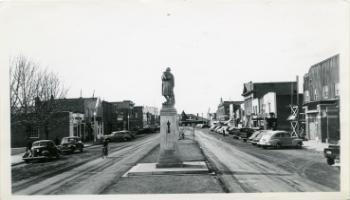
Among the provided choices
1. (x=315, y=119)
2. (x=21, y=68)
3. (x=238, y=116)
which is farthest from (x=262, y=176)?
(x=238, y=116)

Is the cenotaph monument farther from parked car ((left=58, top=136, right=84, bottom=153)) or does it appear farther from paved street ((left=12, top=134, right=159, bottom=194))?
parked car ((left=58, top=136, right=84, bottom=153))

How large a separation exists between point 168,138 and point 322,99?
24.0 meters

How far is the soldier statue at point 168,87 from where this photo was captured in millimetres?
19250

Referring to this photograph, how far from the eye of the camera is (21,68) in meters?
26.0

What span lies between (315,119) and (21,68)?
Result: 86.8 feet

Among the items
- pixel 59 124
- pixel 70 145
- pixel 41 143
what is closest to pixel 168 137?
pixel 41 143

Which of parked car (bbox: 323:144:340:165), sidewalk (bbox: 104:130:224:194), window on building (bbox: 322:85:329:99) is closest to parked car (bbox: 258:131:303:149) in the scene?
window on building (bbox: 322:85:329:99)

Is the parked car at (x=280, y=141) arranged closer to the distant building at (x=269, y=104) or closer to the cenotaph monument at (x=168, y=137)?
the distant building at (x=269, y=104)

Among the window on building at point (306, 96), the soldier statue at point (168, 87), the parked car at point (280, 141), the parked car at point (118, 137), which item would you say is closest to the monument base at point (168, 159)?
the soldier statue at point (168, 87)

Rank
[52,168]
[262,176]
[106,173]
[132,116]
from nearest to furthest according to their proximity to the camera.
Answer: [262,176] → [106,173] → [52,168] → [132,116]

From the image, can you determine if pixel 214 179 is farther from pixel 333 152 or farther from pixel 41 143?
pixel 41 143

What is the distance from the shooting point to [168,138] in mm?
19109

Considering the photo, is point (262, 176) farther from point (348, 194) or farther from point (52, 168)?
point (52, 168)

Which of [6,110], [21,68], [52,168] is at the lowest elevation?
[52,168]
